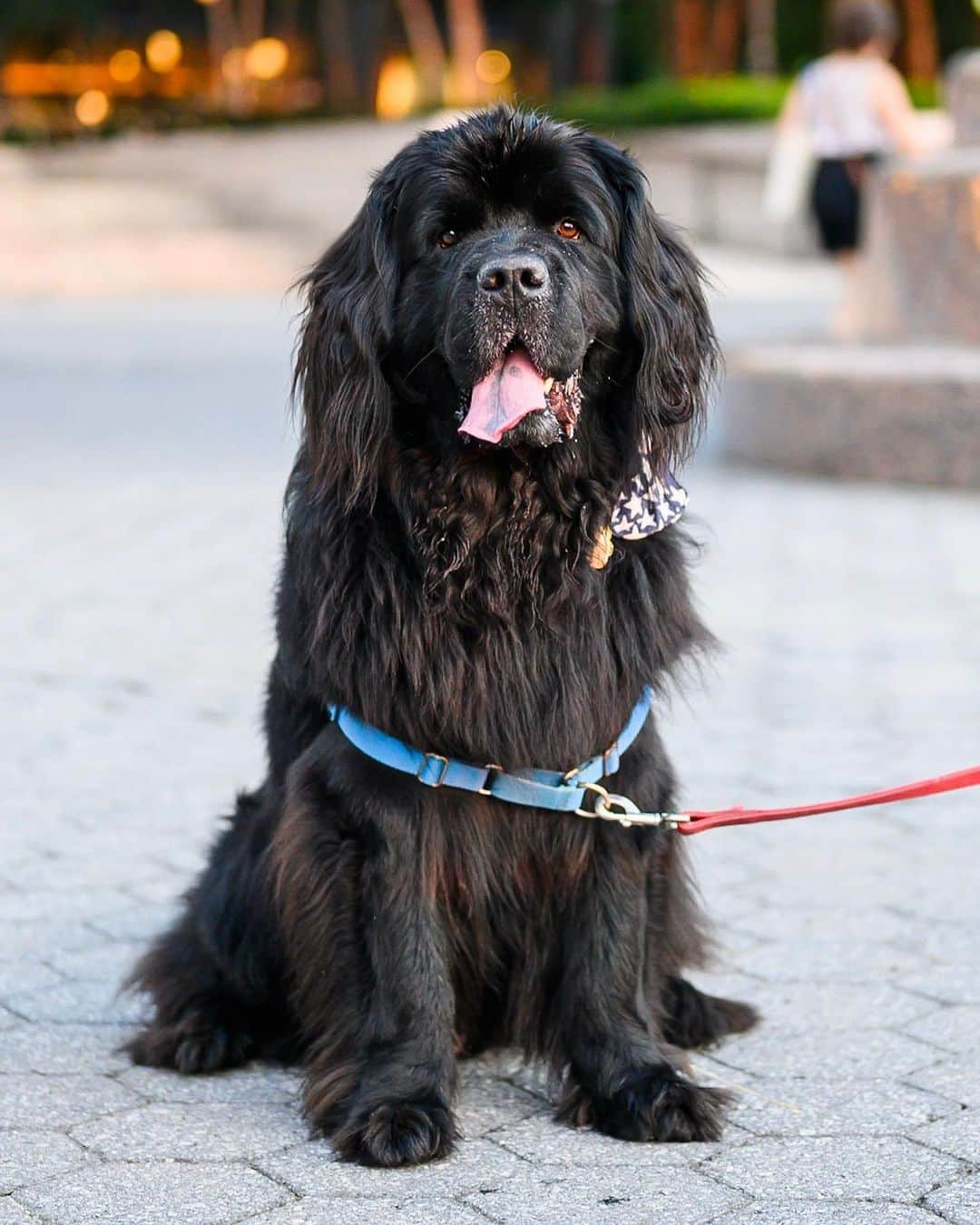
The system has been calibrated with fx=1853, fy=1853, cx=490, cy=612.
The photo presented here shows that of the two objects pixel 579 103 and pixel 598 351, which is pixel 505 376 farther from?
pixel 579 103

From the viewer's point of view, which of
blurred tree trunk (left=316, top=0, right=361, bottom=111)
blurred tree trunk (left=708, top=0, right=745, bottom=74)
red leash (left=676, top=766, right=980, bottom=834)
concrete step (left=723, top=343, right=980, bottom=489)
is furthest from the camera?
blurred tree trunk (left=316, top=0, right=361, bottom=111)

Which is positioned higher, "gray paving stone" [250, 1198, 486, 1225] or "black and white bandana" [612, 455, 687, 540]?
"black and white bandana" [612, 455, 687, 540]

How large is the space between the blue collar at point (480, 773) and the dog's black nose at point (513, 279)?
0.81 m

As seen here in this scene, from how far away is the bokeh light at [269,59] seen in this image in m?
49.7

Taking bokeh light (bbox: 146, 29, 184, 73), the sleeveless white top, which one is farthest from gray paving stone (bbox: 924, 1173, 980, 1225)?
bokeh light (bbox: 146, 29, 184, 73)

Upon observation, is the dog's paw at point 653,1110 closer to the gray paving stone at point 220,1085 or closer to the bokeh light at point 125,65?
the gray paving stone at point 220,1085

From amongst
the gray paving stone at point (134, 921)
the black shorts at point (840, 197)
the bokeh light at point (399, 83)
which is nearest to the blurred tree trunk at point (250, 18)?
the bokeh light at point (399, 83)

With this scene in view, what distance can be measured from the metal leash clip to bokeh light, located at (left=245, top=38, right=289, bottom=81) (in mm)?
48732

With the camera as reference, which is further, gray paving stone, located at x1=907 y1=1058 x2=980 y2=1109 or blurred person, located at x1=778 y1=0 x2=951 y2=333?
blurred person, located at x1=778 y1=0 x2=951 y2=333

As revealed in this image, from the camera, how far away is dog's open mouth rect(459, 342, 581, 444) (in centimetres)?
312

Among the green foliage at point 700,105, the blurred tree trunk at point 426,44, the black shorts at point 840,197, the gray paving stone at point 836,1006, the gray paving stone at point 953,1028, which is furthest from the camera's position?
the blurred tree trunk at point 426,44

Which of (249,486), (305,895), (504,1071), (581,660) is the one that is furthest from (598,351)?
(249,486)

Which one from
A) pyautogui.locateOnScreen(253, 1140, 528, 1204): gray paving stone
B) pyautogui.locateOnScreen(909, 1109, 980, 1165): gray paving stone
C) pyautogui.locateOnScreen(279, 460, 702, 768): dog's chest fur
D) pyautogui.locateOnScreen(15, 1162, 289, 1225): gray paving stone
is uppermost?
pyautogui.locateOnScreen(279, 460, 702, 768): dog's chest fur

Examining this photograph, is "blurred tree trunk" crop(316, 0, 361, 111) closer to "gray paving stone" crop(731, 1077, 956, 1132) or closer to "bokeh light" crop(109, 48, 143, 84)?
"bokeh light" crop(109, 48, 143, 84)
